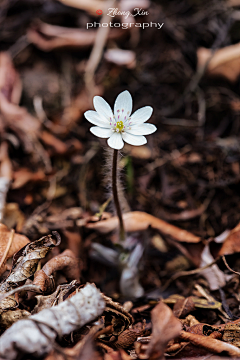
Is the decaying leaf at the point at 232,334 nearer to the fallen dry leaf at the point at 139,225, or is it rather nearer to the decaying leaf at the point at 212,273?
the decaying leaf at the point at 212,273

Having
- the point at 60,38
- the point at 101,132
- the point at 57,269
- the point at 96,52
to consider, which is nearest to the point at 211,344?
the point at 57,269

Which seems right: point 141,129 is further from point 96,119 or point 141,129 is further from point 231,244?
point 231,244

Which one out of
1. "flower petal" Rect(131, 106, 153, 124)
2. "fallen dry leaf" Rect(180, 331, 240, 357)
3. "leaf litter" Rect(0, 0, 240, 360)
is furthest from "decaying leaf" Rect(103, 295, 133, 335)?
"flower petal" Rect(131, 106, 153, 124)

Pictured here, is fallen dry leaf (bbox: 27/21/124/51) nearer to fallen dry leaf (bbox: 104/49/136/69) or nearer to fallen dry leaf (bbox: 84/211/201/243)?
fallen dry leaf (bbox: 104/49/136/69)

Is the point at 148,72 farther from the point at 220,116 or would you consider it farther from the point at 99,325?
the point at 99,325

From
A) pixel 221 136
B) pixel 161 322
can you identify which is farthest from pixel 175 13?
pixel 161 322

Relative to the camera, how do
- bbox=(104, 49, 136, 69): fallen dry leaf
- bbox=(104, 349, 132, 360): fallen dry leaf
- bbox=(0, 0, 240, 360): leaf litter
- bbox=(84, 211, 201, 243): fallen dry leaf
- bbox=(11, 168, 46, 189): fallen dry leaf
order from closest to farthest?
bbox=(104, 349, 132, 360): fallen dry leaf, bbox=(0, 0, 240, 360): leaf litter, bbox=(84, 211, 201, 243): fallen dry leaf, bbox=(11, 168, 46, 189): fallen dry leaf, bbox=(104, 49, 136, 69): fallen dry leaf

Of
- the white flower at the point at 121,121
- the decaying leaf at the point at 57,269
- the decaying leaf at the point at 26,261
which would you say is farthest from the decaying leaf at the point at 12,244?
the white flower at the point at 121,121
